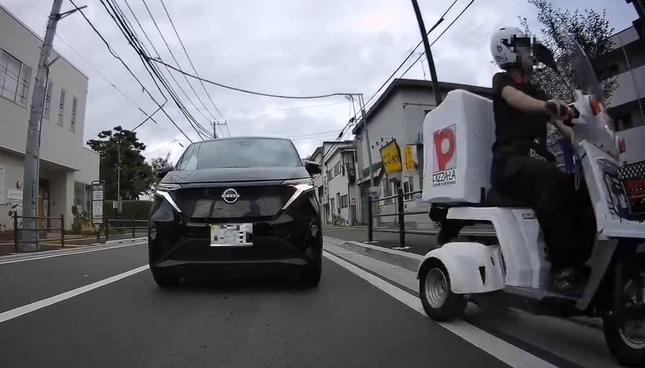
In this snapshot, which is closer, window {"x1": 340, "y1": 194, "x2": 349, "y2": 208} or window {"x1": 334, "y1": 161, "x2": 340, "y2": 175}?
window {"x1": 340, "y1": 194, "x2": 349, "y2": 208}

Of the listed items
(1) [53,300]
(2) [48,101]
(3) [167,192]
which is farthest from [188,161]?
(2) [48,101]

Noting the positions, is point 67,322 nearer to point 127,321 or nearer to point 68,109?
point 127,321

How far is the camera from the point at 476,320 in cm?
432

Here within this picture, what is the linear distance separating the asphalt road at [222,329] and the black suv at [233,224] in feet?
1.08

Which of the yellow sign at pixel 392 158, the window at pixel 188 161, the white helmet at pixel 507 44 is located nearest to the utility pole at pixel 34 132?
the window at pixel 188 161

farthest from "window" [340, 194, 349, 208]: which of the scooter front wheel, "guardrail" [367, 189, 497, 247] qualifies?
the scooter front wheel

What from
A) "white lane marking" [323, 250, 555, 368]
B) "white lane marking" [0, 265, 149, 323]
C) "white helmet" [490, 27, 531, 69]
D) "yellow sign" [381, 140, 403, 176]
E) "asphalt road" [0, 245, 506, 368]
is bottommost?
"white lane marking" [323, 250, 555, 368]

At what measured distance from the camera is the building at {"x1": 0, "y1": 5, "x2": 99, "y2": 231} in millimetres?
20394

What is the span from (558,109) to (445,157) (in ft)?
3.88

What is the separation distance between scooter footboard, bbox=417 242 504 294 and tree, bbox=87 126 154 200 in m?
55.8

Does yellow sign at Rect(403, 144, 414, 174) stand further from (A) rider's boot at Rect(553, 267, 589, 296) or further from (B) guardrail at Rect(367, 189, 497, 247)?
(A) rider's boot at Rect(553, 267, 589, 296)

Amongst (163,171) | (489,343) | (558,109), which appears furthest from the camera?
(163,171)

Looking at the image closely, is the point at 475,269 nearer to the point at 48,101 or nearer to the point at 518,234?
the point at 518,234

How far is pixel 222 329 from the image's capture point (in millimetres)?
4020
